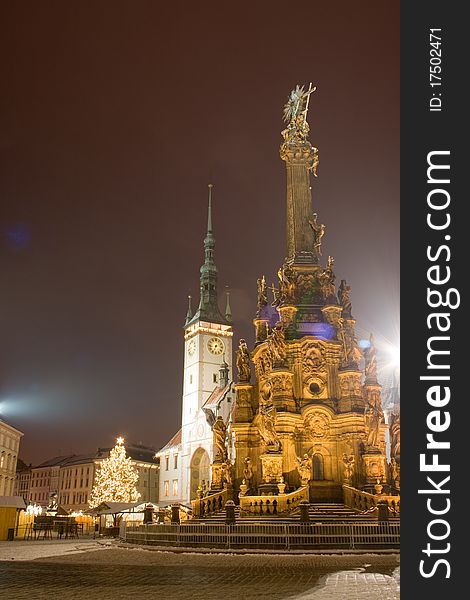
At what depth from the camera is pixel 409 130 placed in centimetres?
1070

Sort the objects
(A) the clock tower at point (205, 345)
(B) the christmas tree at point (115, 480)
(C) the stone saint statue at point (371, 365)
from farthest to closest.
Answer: (A) the clock tower at point (205, 345) → (B) the christmas tree at point (115, 480) → (C) the stone saint statue at point (371, 365)

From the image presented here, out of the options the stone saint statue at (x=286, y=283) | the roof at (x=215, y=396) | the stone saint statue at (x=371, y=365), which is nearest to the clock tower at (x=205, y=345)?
the roof at (x=215, y=396)

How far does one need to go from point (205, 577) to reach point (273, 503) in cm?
1205

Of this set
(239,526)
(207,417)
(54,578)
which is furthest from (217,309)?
(54,578)

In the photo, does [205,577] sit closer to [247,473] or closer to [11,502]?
[247,473]

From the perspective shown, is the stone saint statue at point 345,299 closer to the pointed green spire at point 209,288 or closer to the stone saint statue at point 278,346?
the stone saint statue at point 278,346

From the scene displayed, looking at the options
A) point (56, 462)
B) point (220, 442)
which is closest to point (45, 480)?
point (56, 462)

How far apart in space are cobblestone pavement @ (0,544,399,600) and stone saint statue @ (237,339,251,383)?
41.0ft

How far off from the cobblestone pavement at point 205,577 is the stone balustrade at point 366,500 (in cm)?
626

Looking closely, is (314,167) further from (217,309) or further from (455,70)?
(217,309)

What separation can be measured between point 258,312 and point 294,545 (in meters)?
14.6

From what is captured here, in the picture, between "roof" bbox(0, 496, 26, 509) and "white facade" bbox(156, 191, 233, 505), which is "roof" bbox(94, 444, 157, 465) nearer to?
"white facade" bbox(156, 191, 233, 505)

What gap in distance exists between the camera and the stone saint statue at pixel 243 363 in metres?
30.4

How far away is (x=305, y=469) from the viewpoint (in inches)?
992
